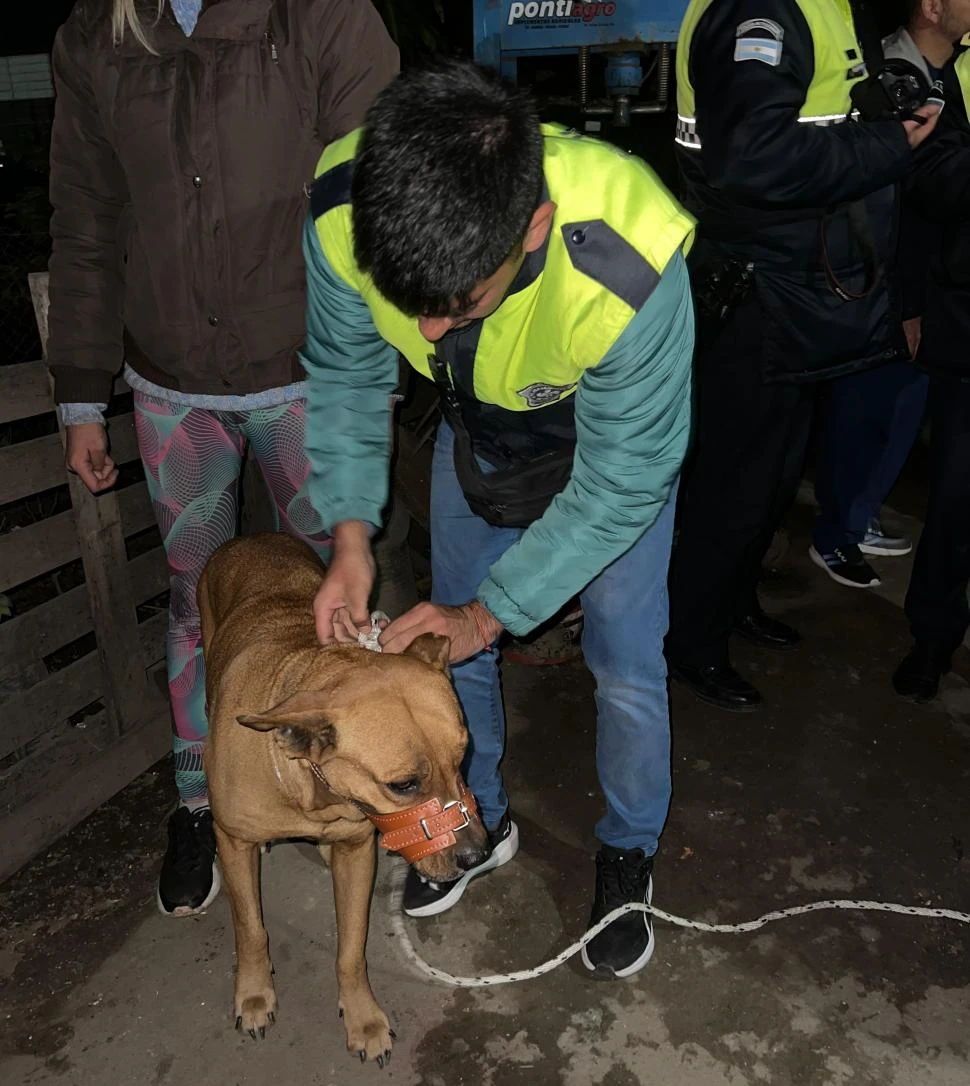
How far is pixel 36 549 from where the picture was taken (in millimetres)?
2924

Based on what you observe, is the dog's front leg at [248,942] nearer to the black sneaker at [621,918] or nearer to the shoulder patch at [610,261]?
the black sneaker at [621,918]

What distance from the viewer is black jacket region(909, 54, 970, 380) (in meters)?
2.98

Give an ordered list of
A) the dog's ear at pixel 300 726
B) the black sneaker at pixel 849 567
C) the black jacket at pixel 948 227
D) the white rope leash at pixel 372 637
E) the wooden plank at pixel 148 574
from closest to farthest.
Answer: the dog's ear at pixel 300 726 < the white rope leash at pixel 372 637 < the black jacket at pixel 948 227 < the wooden plank at pixel 148 574 < the black sneaker at pixel 849 567

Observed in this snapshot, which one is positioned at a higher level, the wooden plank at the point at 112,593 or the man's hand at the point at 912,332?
the man's hand at the point at 912,332

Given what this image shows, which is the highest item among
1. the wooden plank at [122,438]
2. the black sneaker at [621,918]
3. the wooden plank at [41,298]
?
the wooden plank at [41,298]

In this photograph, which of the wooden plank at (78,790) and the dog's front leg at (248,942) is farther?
the wooden plank at (78,790)

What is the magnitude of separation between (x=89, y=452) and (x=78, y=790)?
51.8 inches

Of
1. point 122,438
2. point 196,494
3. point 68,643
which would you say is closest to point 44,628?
point 68,643

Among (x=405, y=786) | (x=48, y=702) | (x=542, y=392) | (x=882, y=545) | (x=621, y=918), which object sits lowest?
(x=882, y=545)

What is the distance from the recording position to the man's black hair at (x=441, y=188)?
4.47 ft

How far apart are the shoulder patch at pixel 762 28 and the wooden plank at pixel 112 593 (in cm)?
232

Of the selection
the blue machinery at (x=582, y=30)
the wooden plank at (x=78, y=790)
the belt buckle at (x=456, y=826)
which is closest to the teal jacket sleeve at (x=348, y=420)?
the belt buckle at (x=456, y=826)

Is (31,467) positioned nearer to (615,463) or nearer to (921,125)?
(615,463)

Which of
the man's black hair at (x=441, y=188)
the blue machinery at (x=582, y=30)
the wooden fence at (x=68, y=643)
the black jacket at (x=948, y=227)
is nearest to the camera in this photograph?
the man's black hair at (x=441, y=188)
